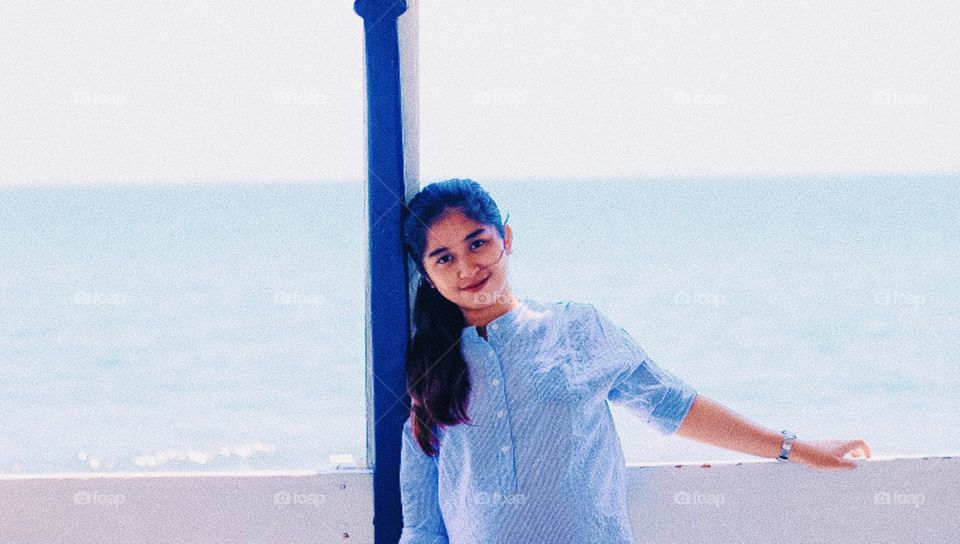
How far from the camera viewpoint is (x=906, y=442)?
1110 cm

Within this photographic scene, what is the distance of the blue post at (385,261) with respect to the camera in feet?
5.56

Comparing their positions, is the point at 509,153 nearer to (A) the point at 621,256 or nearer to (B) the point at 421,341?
(A) the point at 621,256

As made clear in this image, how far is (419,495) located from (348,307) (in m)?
14.7

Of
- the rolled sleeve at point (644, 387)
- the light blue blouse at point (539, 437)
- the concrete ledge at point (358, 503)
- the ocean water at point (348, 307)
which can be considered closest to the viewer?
the light blue blouse at point (539, 437)

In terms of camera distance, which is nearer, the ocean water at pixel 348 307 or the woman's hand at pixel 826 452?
Answer: the woman's hand at pixel 826 452

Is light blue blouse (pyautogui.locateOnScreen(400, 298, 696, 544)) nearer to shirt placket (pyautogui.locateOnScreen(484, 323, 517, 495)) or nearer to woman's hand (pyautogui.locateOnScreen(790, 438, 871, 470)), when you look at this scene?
shirt placket (pyautogui.locateOnScreen(484, 323, 517, 495))

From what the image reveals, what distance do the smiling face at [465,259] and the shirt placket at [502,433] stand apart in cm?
12

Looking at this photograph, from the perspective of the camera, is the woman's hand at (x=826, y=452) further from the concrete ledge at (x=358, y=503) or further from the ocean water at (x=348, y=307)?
the ocean water at (x=348, y=307)

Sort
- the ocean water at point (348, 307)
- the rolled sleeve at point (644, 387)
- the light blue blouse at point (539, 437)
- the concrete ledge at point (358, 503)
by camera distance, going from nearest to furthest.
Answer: the light blue blouse at point (539, 437) < the rolled sleeve at point (644, 387) < the concrete ledge at point (358, 503) < the ocean water at point (348, 307)

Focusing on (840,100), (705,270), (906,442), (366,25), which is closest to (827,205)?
(840,100)

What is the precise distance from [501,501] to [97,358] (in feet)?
45.0

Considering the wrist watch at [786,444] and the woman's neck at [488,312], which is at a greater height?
the woman's neck at [488,312]

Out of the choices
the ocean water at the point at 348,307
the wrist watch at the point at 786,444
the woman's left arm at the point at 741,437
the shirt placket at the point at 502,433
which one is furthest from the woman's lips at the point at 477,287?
the ocean water at the point at 348,307

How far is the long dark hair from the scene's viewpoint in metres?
1.60
